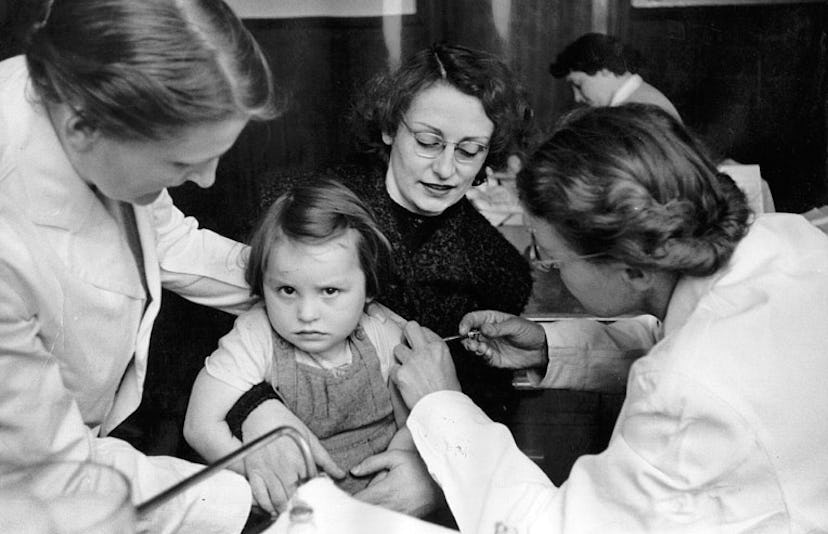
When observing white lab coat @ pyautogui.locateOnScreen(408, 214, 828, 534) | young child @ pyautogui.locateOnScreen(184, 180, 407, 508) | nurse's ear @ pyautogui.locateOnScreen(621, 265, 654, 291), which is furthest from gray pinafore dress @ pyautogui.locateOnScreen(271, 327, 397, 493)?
nurse's ear @ pyautogui.locateOnScreen(621, 265, 654, 291)

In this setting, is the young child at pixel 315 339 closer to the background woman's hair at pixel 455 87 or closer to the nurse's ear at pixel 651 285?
the background woman's hair at pixel 455 87

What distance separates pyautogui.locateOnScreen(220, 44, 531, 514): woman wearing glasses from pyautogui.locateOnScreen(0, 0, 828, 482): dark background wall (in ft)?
0.13

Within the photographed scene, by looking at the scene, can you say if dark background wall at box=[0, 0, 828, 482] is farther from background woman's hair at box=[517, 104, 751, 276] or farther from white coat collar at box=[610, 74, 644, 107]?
background woman's hair at box=[517, 104, 751, 276]

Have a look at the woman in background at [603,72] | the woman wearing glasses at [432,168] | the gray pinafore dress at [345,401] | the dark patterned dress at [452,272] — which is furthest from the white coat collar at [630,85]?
the gray pinafore dress at [345,401]

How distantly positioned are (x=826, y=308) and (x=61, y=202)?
1.04 meters

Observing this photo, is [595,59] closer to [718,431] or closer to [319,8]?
[319,8]

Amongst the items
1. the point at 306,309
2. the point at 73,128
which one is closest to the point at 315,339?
the point at 306,309

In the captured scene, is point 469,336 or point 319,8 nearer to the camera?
point 319,8

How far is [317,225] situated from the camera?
1377 mm

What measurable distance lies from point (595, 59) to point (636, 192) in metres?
0.40

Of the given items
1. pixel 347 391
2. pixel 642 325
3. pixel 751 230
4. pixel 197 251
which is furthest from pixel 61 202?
pixel 642 325

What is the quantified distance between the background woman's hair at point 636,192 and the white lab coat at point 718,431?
0.22 feet

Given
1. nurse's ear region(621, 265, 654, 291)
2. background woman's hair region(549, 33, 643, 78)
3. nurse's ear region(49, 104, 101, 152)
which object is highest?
nurse's ear region(49, 104, 101, 152)

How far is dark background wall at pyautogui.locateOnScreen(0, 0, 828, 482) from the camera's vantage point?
1.35 m
